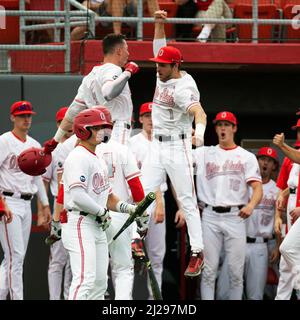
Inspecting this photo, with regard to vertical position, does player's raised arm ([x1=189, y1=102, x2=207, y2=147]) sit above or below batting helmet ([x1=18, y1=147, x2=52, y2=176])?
above

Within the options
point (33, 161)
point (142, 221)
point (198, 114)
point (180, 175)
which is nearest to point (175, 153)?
point (180, 175)

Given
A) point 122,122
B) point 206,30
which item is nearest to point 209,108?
point 206,30

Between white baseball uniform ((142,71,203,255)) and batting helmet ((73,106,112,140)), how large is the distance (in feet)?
3.98

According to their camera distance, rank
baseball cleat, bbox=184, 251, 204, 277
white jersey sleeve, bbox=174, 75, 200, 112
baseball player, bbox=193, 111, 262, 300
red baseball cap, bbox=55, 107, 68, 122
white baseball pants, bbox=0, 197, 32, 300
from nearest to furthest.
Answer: white jersey sleeve, bbox=174, 75, 200, 112, baseball cleat, bbox=184, 251, 204, 277, white baseball pants, bbox=0, 197, 32, 300, red baseball cap, bbox=55, 107, 68, 122, baseball player, bbox=193, 111, 262, 300

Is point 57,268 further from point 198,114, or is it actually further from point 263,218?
point 198,114

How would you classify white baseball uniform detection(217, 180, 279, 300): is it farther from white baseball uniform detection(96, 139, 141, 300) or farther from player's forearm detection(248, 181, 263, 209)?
white baseball uniform detection(96, 139, 141, 300)

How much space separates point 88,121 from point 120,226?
4.32 ft

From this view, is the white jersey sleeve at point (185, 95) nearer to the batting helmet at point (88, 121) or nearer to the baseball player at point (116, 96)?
the baseball player at point (116, 96)

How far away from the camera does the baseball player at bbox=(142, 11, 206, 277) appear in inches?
436

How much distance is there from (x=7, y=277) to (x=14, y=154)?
4.21ft

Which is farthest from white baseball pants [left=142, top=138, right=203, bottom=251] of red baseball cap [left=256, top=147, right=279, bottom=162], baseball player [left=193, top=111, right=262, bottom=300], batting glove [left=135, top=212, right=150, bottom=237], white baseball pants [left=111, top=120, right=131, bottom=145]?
red baseball cap [left=256, top=147, right=279, bottom=162]

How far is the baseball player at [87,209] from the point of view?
32.0 feet

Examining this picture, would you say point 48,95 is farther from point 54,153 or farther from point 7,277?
point 7,277

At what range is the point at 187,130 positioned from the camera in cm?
1126
